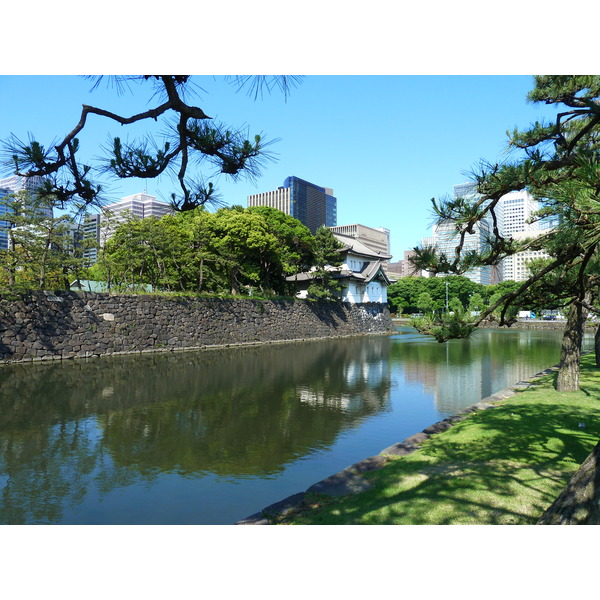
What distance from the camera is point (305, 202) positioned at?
46.9m

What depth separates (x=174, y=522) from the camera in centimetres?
322

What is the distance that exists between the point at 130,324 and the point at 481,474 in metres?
13.1

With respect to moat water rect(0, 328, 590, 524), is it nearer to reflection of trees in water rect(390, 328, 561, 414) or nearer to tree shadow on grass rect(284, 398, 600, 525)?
reflection of trees in water rect(390, 328, 561, 414)

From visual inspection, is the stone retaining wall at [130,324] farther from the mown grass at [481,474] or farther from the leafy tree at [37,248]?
the mown grass at [481,474]

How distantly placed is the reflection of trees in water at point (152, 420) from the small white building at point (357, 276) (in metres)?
15.2

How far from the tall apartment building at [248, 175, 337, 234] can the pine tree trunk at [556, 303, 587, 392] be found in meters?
27.8

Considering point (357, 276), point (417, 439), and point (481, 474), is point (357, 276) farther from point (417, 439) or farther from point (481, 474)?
point (481, 474)

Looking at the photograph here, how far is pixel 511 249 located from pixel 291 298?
1890cm

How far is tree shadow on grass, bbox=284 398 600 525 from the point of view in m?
2.81

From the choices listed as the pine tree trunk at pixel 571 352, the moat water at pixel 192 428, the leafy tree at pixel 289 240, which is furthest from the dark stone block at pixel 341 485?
the leafy tree at pixel 289 240

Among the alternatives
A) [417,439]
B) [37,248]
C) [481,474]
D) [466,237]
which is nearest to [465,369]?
[417,439]

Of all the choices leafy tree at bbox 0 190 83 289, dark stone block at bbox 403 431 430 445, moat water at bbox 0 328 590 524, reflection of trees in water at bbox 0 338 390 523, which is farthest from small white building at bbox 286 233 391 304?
dark stone block at bbox 403 431 430 445

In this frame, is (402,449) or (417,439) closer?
(402,449)

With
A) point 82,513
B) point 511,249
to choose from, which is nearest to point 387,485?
point 511,249
